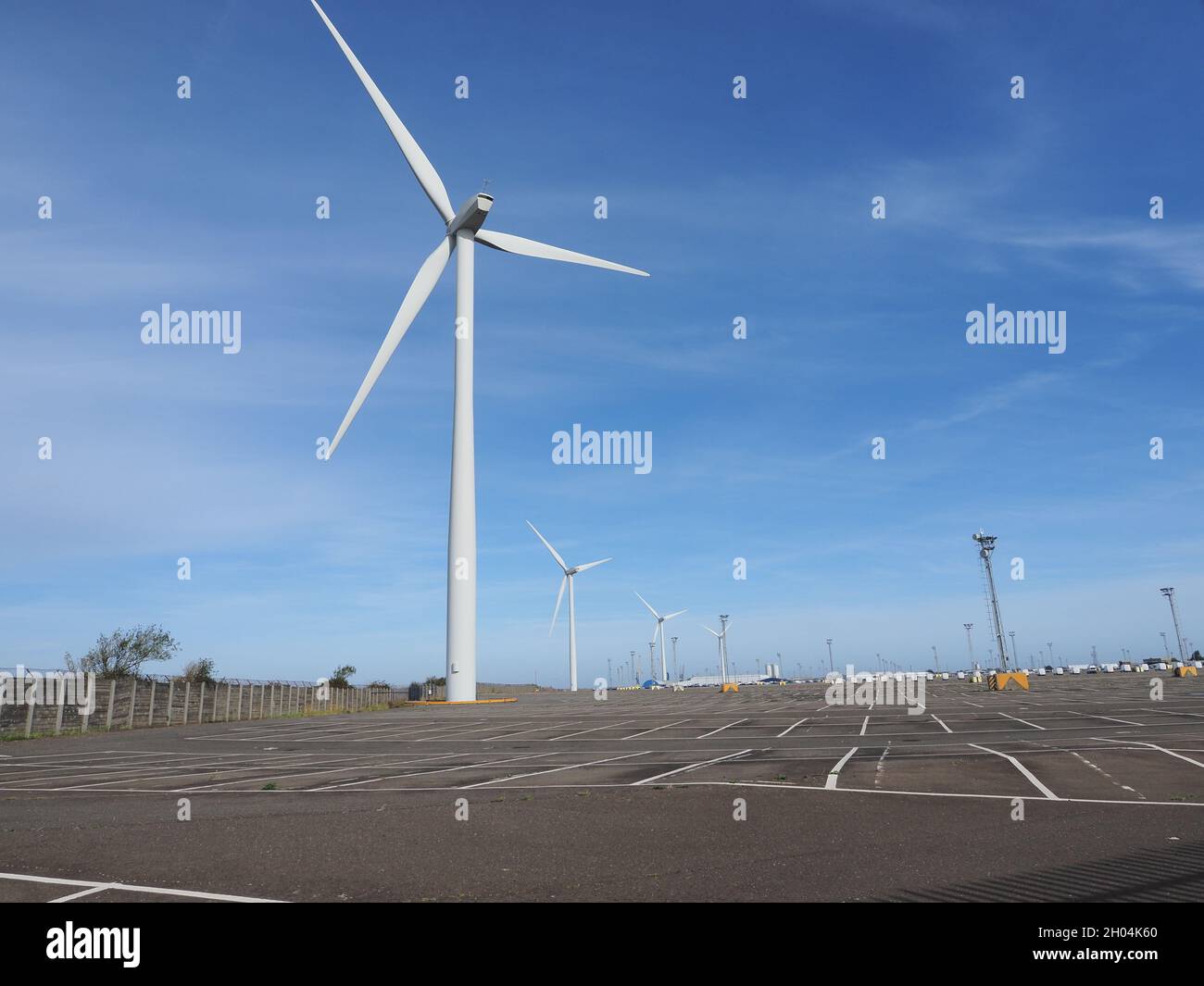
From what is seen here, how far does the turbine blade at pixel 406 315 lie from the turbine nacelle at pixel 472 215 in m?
1.24

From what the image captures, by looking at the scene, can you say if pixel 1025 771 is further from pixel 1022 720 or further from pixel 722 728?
pixel 722 728

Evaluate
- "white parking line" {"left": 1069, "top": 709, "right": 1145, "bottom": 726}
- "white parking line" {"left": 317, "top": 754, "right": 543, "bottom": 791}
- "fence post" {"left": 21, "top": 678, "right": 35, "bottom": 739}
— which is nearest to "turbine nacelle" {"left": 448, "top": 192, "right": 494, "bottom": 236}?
"fence post" {"left": 21, "top": 678, "right": 35, "bottom": 739}

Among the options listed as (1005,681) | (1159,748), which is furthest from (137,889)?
(1005,681)

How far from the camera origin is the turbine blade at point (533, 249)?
62.0m

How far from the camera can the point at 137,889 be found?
362 inches

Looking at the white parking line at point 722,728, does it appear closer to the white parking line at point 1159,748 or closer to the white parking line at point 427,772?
the white parking line at point 427,772

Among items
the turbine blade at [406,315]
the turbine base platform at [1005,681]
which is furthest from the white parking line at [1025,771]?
the turbine base platform at [1005,681]

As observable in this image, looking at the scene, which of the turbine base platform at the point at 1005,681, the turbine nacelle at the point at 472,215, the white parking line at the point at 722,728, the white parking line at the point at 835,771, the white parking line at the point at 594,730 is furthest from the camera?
the turbine base platform at the point at 1005,681

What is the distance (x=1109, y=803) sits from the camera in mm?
13125

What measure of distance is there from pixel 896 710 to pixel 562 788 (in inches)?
1181

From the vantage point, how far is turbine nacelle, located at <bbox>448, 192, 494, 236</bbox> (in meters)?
57.9
